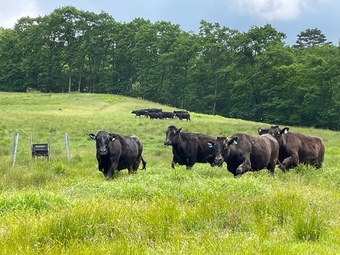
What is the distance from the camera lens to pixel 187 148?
54.9 ft

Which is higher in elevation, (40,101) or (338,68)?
(338,68)

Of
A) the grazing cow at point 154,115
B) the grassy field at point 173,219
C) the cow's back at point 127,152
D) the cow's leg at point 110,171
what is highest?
the grassy field at point 173,219

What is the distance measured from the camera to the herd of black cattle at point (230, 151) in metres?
13.2

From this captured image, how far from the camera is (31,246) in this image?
5195 millimetres

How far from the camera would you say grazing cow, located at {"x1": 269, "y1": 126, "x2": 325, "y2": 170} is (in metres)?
15.1

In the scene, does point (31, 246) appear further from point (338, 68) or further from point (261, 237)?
point (338, 68)

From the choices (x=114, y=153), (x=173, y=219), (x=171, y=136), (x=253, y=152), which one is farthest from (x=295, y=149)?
(x=173, y=219)

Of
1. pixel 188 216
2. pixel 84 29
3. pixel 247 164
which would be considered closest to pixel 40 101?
pixel 84 29

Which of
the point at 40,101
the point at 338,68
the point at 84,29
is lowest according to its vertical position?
the point at 40,101

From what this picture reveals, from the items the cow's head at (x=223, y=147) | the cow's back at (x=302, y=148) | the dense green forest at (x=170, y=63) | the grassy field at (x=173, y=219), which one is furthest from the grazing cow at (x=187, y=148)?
the dense green forest at (x=170, y=63)

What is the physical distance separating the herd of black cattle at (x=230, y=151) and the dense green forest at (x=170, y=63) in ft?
180

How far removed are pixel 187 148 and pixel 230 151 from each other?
12.1 ft

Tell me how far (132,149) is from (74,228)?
376 inches

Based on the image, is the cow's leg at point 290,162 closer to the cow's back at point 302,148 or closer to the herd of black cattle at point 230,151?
the herd of black cattle at point 230,151
